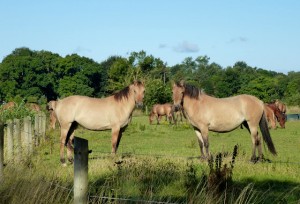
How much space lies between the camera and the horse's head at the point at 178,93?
13359 millimetres

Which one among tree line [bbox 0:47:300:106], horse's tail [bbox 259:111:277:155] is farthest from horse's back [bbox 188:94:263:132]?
tree line [bbox 0:47:300:106]

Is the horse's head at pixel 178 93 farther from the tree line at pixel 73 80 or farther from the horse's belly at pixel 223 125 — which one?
the tree line at pixel 73 80

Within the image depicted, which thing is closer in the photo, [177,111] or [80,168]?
[80,168]

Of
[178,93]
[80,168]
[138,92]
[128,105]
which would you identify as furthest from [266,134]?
[80,168]

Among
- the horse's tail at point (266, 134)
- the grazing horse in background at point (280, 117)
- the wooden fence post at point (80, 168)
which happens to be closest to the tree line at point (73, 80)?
the grazing horse in background at point (280, 117)

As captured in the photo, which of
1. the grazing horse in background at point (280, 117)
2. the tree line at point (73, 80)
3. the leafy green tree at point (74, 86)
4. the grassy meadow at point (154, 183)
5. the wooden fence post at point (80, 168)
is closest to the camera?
the wooden fence post at point (80, 168)

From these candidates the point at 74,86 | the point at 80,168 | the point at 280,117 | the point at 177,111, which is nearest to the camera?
the point at 80,168

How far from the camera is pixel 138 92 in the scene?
13.3 meters

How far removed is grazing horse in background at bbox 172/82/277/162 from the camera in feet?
43.9

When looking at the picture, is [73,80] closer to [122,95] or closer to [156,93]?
[156,93]

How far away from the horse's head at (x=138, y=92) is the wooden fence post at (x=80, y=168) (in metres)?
8.81

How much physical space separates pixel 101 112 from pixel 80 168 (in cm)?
904

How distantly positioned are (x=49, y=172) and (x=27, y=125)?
23.9ft

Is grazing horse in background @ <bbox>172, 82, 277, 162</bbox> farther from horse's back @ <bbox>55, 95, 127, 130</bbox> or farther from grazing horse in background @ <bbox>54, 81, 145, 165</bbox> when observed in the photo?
horse's back @ <bbox>55, 95, 127, 130</bbox>
